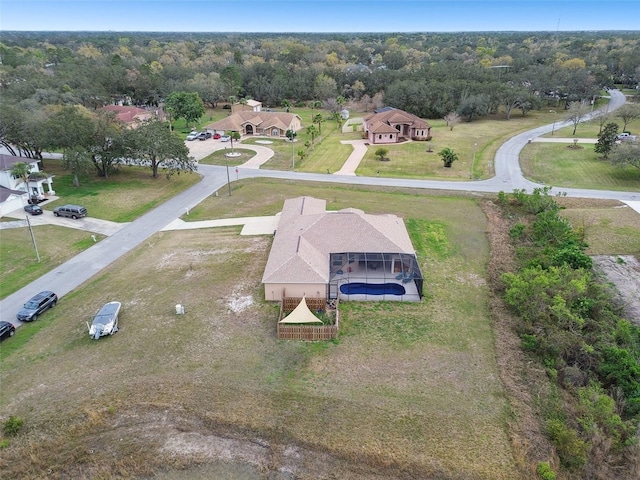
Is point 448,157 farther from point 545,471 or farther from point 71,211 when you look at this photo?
point 545,471

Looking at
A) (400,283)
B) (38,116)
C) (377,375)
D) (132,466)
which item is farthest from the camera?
(38,116)

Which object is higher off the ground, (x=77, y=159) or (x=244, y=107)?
(x=244, y=107)

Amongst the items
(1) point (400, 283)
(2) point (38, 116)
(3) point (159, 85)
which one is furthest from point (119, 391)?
(3) point (159, 85)

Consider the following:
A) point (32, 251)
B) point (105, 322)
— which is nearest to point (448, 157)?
point (105, 322)

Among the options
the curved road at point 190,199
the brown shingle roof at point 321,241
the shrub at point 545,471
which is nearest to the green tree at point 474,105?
the curved road at point 190,199

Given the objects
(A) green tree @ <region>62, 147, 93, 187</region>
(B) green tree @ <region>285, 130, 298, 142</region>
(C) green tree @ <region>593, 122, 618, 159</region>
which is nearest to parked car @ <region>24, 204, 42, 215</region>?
(A) green tree @ <region>62, 147, 93, 187</region>

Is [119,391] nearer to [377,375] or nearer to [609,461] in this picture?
[377,375]
